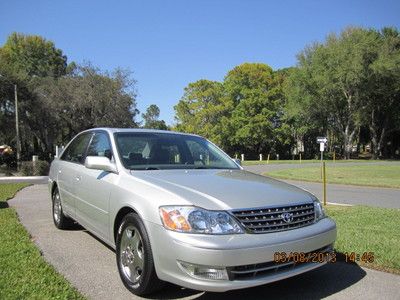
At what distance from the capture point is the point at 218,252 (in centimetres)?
379

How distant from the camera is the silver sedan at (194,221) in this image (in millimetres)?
3877

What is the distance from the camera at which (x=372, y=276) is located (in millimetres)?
5113

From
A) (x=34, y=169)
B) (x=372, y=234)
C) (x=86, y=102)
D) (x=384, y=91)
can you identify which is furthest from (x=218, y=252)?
(x=384, y=91)

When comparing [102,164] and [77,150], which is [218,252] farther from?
[77,150]

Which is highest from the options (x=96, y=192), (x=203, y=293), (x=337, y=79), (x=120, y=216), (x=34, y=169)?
(x=337, y=79)

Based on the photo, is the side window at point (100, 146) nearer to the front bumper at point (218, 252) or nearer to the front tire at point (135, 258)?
the front tire at point (135, 258)

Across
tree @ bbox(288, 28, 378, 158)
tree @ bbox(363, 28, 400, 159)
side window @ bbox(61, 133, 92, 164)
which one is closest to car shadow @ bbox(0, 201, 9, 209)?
side window @ bbox(61, 133, 92, 164)

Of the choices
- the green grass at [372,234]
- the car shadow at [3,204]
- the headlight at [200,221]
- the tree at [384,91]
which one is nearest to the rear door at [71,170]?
the headlight at [200,221]

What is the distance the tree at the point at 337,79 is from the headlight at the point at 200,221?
1915 inches

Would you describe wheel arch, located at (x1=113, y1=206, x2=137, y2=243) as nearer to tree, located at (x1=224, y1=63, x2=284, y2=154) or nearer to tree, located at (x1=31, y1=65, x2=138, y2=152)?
tree, located at (x1=31, y1=65, x2=138, y2=152)

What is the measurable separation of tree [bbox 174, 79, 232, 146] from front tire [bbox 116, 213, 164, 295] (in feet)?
173

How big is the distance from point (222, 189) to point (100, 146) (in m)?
2.34

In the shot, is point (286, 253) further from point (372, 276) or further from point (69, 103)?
point (69, 103)

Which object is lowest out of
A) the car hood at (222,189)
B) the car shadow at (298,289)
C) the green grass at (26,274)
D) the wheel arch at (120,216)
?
the car shadow at (298,289)
